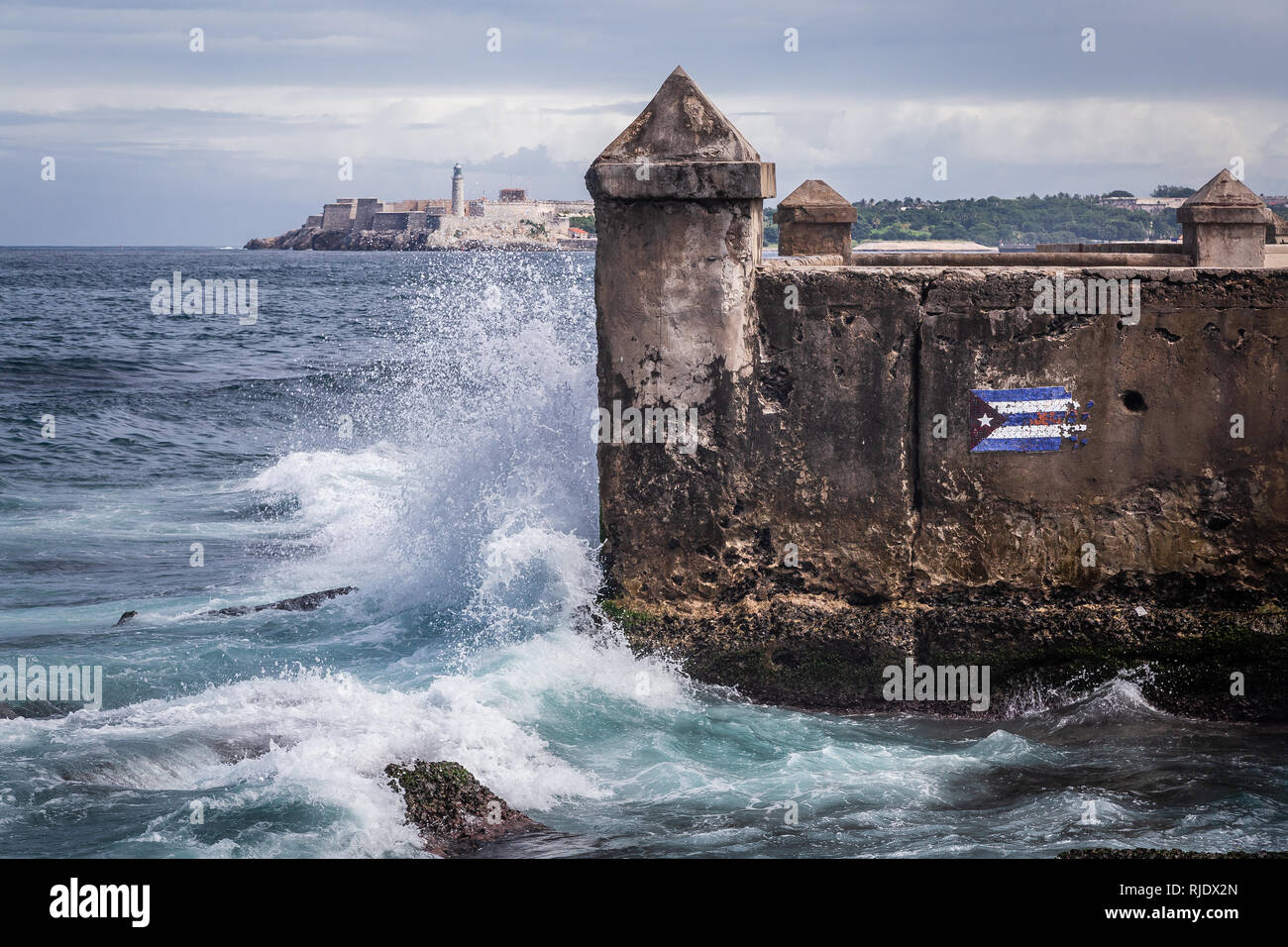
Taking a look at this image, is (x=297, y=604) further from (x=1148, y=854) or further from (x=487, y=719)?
(x=1148, y=854)

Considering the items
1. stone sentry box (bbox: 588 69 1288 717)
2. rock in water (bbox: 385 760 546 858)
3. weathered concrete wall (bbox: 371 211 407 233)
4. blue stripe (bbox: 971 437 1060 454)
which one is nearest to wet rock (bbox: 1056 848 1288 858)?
stone sentry box (bbox: 588 69 1288 717)

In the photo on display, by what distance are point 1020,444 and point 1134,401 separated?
61cm

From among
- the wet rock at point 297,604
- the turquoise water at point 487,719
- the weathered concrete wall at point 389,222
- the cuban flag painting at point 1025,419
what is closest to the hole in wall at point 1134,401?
the cuban flag painting at point 1025,419

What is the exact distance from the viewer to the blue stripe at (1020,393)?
6.52 meters

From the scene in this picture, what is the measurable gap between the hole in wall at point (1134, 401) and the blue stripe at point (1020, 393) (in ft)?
0.96

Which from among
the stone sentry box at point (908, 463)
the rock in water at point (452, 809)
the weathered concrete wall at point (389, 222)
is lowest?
the rock in water at point (452, 809)

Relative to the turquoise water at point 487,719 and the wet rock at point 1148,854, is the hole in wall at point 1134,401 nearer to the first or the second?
the turquoise water at point 487,719

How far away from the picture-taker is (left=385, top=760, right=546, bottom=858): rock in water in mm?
5145

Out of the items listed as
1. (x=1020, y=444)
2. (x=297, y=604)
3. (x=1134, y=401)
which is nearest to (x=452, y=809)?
(x=1020, y=444)

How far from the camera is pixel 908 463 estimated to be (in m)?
6.64

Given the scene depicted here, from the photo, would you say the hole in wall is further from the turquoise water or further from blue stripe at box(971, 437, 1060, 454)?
the turquoise water
